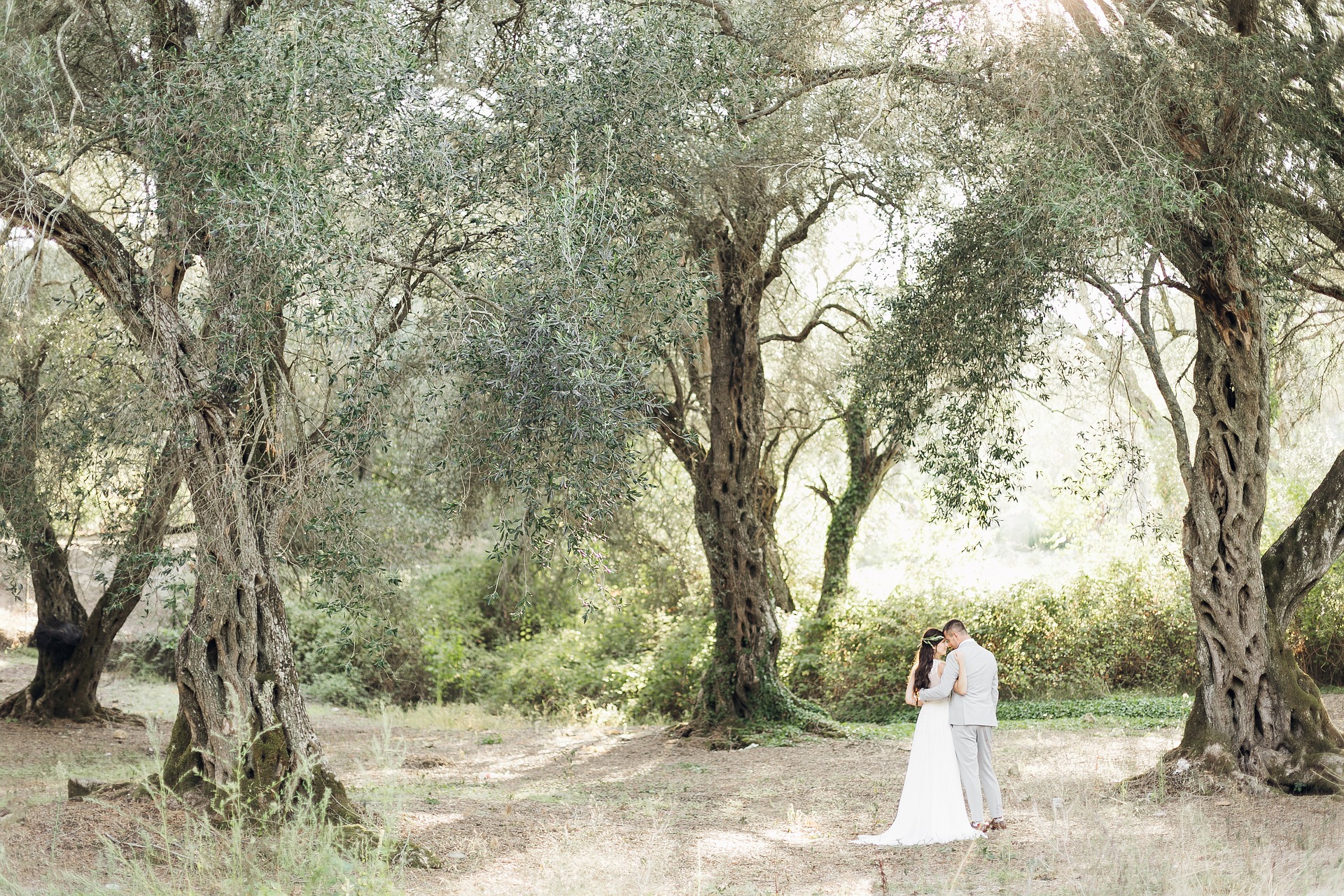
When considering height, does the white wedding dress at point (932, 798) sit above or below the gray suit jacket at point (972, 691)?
below

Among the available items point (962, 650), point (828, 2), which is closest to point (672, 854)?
point (962, 650)

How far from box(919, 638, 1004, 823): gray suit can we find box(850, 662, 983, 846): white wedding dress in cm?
8

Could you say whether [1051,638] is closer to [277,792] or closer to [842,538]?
[842,538]

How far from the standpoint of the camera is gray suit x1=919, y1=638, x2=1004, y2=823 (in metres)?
8.24

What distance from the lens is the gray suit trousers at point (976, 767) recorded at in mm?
8227

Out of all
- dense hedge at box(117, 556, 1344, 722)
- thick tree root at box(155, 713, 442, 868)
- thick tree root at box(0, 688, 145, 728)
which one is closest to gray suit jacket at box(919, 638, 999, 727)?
thick tree root at box(155, 713, 442, 868)

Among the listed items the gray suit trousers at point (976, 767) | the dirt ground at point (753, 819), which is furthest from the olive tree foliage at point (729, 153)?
the gray suit trousers at point (976, 767)

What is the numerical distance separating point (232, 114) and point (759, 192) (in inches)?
250

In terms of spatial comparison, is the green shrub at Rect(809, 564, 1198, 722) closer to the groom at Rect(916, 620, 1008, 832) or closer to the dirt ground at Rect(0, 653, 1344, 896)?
the dirt ground at Rect(0, 653, 1344, 896)

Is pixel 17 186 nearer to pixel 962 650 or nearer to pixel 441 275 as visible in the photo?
pixel 441 275

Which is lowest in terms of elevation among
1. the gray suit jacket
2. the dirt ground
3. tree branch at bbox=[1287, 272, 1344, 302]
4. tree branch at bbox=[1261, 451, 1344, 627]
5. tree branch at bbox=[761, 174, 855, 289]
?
the dirt ground

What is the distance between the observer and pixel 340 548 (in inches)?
309

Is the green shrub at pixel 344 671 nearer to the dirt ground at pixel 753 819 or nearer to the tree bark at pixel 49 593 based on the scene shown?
the tree bark at pixel 49 593

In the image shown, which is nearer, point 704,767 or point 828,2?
point 828,2
